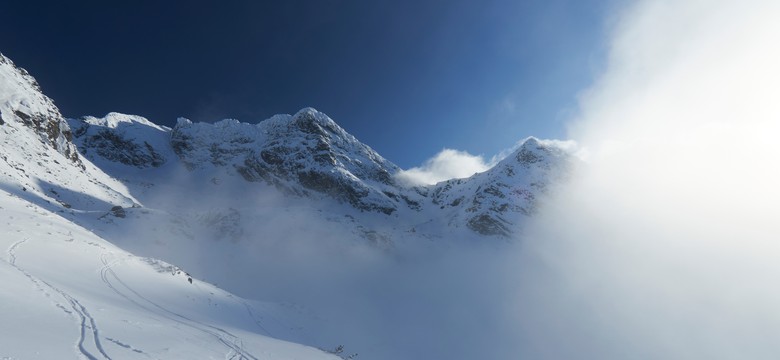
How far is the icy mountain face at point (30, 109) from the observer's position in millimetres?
61625

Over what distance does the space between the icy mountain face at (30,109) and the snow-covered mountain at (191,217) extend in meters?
0.33

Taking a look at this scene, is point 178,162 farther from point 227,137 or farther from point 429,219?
point 429,219

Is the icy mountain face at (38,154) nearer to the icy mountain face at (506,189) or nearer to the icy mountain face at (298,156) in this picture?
the icy mountain face at (298,156)

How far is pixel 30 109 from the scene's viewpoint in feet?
213

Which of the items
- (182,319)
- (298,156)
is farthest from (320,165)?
(182,319)

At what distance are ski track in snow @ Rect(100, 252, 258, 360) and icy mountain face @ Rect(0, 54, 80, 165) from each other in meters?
55.4

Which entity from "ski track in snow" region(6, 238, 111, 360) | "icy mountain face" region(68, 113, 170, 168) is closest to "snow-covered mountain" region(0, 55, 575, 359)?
"ski track in snow" region(6, 238, 111, 360)

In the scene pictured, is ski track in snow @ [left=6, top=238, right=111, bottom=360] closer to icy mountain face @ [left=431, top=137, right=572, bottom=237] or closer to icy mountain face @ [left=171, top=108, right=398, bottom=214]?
icy mountain face @ [left=431, top=137, right=572, bottom=237]

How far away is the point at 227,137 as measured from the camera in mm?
145750

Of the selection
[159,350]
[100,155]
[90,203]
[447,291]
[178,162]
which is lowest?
[159,350]

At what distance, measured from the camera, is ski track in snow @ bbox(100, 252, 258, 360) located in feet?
49.1

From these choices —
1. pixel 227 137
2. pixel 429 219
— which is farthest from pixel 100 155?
pixel 429 219

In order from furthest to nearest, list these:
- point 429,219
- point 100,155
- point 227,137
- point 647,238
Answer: point 227,137
point 429,219
point 100,155
point 647,238

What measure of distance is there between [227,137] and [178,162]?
78.1ft
